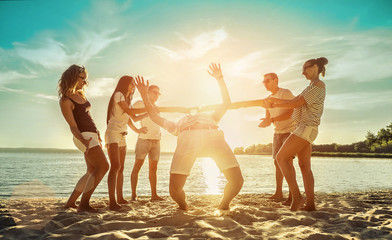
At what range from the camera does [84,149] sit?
4.79m

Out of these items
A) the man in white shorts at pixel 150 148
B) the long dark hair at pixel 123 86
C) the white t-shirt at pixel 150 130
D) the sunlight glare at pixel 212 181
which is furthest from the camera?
the sunlight glare at pixel 212 181

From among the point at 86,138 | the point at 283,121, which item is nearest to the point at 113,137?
the point at 86,138

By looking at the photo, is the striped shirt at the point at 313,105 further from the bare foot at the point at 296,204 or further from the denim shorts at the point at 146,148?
the denim shorts at the point at 146,148

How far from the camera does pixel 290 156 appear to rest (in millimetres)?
4898

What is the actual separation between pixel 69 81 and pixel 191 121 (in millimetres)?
2350

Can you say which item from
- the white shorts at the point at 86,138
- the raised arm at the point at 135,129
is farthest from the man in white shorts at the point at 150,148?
the white shorts at the point at 86,138

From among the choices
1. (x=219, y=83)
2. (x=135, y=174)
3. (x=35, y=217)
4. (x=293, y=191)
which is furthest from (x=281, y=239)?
(x=135, y=174)

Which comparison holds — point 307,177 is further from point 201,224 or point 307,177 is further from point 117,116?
point 117,116

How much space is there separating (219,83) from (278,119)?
2132mm

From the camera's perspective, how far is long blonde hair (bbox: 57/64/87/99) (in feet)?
15.7

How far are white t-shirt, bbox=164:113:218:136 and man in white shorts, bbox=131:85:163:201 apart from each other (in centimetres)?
246

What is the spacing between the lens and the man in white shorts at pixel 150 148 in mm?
6727

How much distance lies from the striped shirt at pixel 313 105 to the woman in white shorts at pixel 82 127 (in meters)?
3.60

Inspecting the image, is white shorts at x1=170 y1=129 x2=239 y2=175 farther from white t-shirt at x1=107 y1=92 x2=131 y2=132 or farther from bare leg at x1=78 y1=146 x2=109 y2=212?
white t-shirt at x1=107 y1=92 x2=131 y2=132
